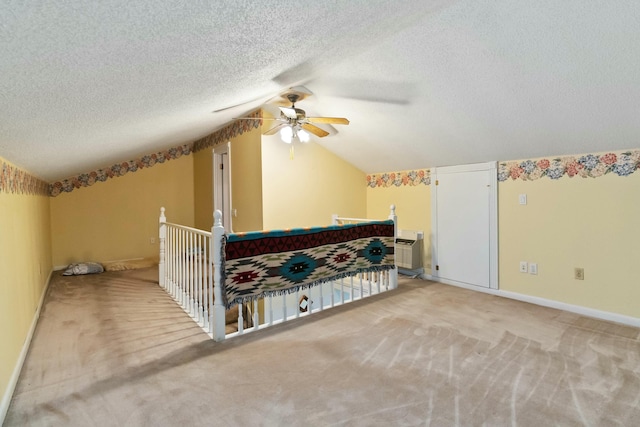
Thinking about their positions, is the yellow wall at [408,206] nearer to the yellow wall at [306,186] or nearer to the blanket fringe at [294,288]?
the yellow wall at [306,186]

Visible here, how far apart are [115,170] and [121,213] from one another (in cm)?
72

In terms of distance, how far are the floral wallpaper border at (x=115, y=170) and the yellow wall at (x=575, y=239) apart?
5.30m

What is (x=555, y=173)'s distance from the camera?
11.2 ft

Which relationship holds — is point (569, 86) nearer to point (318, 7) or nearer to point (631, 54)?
point (631, 54)

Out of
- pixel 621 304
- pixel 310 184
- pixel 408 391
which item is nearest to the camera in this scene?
pixel 408 391

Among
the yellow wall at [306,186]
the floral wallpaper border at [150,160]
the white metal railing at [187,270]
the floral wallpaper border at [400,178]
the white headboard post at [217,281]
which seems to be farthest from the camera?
the floral wallpaper border at [150,160]

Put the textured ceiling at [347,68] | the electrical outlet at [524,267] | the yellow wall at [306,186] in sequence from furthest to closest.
Answer: 1. the yellow wall at [306,186]
2. the electrical outlet at [524,267]
3. the textured ceiling at [347,68]

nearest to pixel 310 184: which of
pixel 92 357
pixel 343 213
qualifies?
pixel 343 213

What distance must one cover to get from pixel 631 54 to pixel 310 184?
11.7ft

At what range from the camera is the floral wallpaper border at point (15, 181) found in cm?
216

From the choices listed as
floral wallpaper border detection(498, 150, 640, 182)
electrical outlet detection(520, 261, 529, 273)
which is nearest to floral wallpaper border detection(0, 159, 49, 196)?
floral wallpaper border detection(498, 150, 640, 182)

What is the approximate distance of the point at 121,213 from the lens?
5676mm

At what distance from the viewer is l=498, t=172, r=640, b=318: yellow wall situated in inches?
118

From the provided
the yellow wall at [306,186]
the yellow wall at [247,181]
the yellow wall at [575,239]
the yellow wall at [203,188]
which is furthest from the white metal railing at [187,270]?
the yellow wall at [575,239]
